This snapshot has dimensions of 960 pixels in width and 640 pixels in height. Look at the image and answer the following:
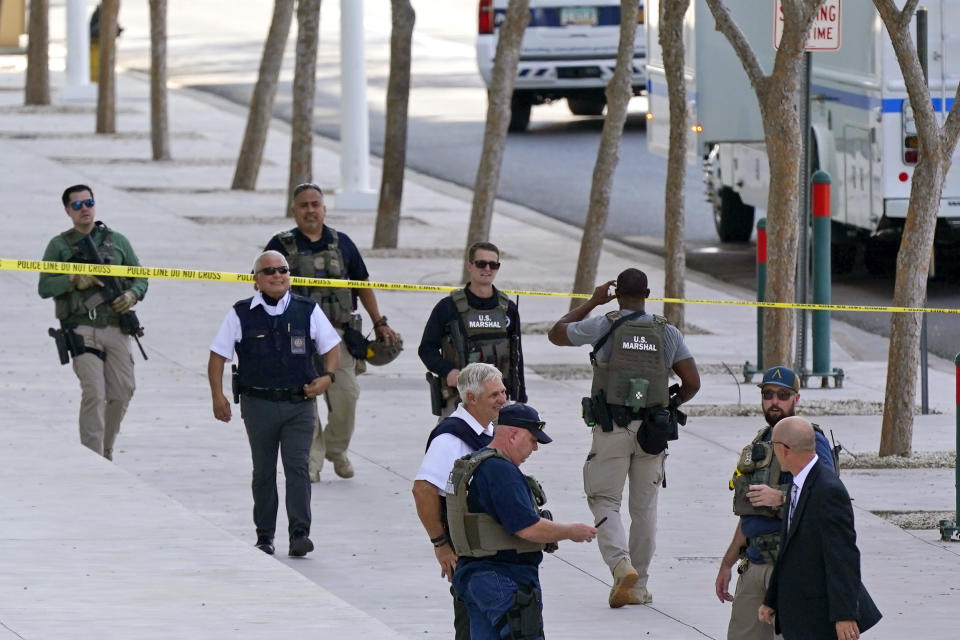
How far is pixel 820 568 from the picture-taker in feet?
24.3

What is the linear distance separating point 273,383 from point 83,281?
2020mm

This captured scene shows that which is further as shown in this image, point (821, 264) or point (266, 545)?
point (821, 264)

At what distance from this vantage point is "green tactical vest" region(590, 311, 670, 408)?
976 cm

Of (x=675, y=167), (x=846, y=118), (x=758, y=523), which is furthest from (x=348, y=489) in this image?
(x=846, y=118)

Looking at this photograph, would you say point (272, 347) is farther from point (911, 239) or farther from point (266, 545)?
point (911, 239)

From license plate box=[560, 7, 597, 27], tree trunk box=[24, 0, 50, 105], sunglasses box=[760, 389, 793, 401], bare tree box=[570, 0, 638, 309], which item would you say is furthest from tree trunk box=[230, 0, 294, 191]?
sunglasses box=[760, 389, 793, 401]

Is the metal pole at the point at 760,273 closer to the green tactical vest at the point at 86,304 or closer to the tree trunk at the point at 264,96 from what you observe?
the green tactical vest at the point at 86,304

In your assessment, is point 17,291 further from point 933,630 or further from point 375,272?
point 933,630

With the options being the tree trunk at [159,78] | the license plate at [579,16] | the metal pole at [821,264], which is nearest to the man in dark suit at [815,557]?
the metal pole at [821,264]

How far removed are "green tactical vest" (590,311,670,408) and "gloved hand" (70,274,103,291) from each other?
11.9 ft

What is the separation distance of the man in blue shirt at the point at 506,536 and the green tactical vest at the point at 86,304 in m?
5.23

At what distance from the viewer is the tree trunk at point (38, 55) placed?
113 feet

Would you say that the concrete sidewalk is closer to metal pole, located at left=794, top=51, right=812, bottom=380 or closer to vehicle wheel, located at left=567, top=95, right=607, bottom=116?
metal pole, located at left=794, top=51, right=812, bottom=380

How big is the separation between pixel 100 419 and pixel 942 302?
898 centimetres
